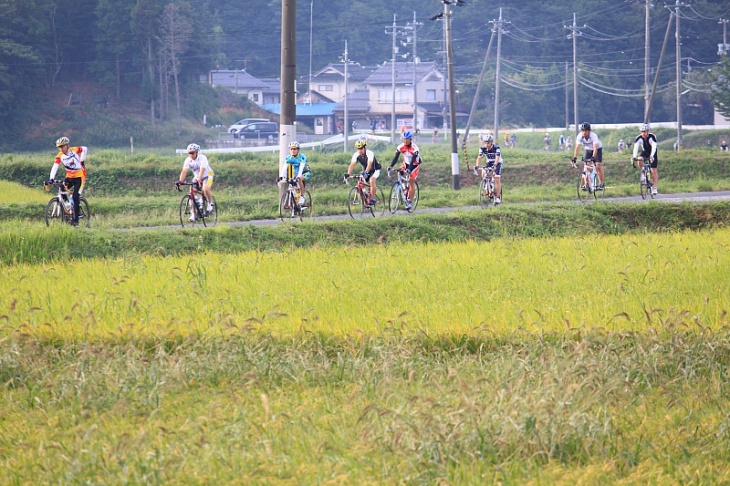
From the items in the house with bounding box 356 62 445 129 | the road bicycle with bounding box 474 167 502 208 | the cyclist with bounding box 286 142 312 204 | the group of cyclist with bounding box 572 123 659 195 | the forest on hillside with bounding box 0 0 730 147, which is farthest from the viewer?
the house with bounding box 356 62 445 129

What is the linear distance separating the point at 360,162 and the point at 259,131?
5024cm

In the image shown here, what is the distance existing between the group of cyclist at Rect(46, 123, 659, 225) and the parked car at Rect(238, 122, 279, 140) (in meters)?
48.2

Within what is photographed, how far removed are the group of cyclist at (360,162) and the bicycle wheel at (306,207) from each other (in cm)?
14

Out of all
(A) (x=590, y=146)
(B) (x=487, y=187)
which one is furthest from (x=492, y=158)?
(A) (x=590, y=146)

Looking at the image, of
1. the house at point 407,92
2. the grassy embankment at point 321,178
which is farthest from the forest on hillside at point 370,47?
the grassy embankment at point 321,178

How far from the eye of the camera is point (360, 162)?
20.1 m

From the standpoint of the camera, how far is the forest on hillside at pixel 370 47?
60.7 meters

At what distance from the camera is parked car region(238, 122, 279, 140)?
69062 millimetres

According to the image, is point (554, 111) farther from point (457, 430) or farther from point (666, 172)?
point (457, 430)

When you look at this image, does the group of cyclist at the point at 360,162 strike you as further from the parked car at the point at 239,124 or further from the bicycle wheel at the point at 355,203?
the parked car at the point at 239,124

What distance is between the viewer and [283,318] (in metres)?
8.14

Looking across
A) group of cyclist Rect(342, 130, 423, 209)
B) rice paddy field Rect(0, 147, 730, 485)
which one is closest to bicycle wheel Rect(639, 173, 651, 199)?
group of cyclist Rect(342, 130, 423, 209)

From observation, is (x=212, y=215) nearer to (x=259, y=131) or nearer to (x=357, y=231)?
(x=357, y=231)

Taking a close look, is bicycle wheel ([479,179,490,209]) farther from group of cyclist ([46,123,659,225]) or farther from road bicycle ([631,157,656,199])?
road bicycle ([631,157,656,199])
